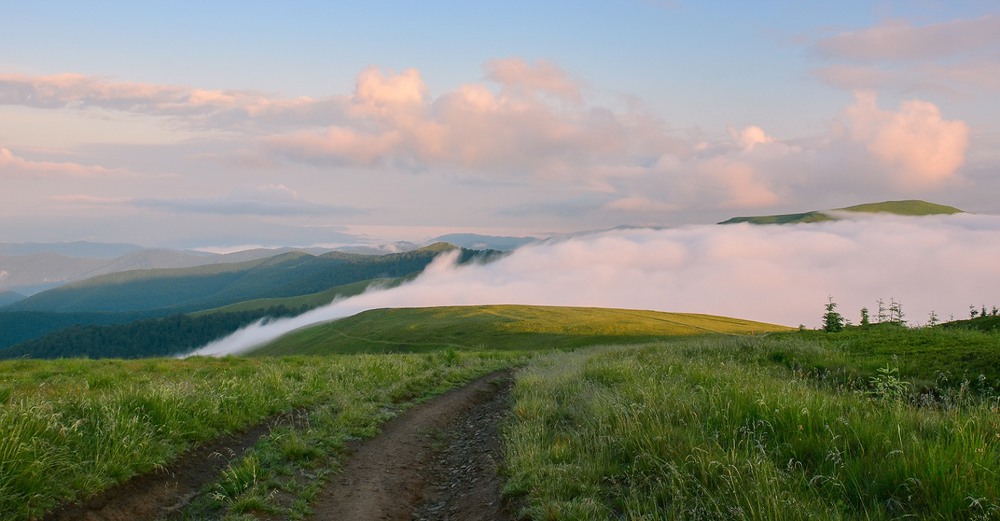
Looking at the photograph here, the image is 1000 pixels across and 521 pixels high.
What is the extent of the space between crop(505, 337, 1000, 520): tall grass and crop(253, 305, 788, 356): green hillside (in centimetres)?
8587

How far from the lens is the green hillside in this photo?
107 m

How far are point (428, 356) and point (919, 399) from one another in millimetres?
24011

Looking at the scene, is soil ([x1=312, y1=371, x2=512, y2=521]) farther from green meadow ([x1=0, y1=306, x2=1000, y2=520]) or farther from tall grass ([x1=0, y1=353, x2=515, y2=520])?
tall grass ([x1=0, y1=353, x2=515, y2=520])

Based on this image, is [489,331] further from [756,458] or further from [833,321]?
[756,458]

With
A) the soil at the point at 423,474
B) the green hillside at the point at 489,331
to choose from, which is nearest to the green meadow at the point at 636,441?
the soil at the point at 423,474

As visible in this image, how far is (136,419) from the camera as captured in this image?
10.7m

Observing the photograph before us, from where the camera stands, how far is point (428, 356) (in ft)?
109

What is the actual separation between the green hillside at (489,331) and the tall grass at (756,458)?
282 ft

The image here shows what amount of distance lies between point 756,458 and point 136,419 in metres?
10.4

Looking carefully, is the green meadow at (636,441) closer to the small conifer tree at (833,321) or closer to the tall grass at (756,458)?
the tall grass at (756,458)

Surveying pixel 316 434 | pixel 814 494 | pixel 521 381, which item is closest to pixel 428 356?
pixel 521 381

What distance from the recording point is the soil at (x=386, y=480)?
9.13 meters

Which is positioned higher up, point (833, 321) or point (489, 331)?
point (833, 321)

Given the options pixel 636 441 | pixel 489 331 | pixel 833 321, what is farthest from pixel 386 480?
pixel 489 331
